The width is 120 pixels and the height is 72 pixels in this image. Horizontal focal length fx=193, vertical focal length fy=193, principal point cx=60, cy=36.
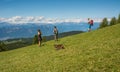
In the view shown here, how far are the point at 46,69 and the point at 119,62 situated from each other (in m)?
8.14

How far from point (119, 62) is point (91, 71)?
12.3ft

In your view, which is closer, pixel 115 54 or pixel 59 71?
pixel 59 71

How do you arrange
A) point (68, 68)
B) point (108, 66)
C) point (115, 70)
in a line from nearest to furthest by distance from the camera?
1. point (115, 70)
2. point (108, 66)
3. point (68, 68)

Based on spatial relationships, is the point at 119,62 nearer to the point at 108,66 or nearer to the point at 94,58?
the point at 108,66

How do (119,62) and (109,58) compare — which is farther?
(109,58)

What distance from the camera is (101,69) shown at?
61.4 feet

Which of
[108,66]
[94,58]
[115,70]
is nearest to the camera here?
[115,70]

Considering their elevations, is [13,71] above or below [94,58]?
below

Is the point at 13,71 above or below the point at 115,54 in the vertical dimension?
below

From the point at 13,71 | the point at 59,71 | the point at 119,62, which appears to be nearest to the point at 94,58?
the point at 119,62

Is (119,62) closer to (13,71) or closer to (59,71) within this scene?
(59,71)

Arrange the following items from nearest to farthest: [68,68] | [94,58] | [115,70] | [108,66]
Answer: [115,70], [108,66], [68,68], [94,58]

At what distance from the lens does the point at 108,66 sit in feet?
63.7

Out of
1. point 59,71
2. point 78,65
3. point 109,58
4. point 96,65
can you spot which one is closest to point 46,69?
point 59,71
